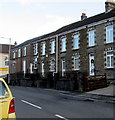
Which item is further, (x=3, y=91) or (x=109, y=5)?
(x=109, y=5)

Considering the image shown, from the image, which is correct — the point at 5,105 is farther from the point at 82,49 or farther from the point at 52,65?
the point at 52,65

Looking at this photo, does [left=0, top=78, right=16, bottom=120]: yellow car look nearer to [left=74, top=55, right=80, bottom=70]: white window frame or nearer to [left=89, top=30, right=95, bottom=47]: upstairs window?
[left=89, top=30, right=95, bottom=47]: upstairs window

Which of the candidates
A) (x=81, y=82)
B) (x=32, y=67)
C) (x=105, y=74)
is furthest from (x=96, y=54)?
(x=32, y=67)

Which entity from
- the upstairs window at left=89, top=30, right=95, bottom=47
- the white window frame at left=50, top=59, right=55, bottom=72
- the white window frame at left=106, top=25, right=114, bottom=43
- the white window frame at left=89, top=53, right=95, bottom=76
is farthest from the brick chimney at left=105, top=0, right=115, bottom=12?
the white window frame at left=50, top=59, right=55, bottom=72

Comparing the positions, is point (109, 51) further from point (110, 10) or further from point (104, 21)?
point (110, 10)

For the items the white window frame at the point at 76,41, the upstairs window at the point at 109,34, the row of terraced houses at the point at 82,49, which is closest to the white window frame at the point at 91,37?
the row of terraced houses at the point at 82,49

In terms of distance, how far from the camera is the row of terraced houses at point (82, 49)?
20766mm

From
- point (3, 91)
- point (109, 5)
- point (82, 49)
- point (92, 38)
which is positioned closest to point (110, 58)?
point (92, 38)

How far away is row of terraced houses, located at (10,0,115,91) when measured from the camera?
2077 centimetres

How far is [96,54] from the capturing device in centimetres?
2194

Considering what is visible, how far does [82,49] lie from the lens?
78.9 feet

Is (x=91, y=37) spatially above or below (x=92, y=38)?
above

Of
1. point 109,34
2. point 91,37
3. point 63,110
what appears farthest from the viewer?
point 91,37

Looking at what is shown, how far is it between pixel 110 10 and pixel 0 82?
22358 mm
